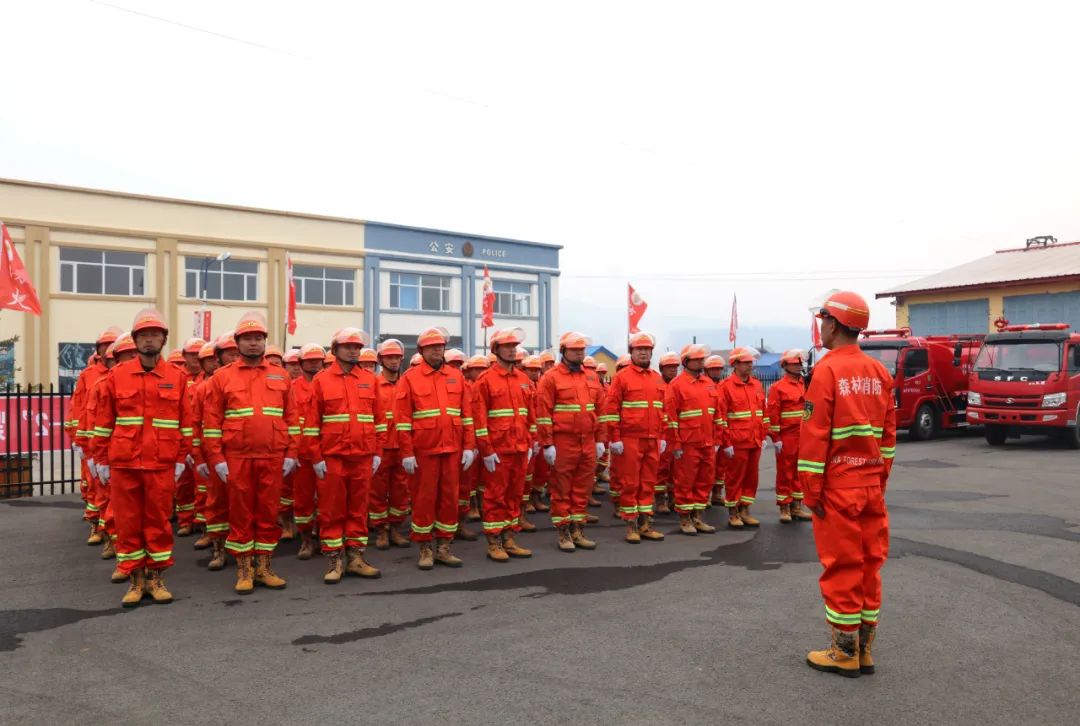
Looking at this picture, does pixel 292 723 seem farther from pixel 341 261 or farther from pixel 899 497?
pixel 341 261

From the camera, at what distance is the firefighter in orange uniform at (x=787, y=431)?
364 inches

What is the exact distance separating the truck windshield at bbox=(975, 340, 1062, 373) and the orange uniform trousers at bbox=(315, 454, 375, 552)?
52.8 feet

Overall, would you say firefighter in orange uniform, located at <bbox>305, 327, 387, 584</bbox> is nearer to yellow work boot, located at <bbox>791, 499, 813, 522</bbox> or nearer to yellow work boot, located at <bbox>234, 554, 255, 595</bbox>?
yellow work boot, located at <bbox>234, 554, 255, 595</bbox>

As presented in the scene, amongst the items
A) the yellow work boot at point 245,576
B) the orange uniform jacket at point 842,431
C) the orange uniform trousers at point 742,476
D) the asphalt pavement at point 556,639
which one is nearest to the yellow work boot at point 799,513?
the orange uniform trousers at point 742,476

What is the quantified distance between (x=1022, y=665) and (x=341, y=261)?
34629 millimetres

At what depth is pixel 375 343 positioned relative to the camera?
3703 cm

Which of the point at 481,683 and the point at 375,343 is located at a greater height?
the point at 375,343

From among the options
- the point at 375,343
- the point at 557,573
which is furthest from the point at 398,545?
the point at 375,343

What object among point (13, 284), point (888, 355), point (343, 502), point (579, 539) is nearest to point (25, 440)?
point (13, 284)

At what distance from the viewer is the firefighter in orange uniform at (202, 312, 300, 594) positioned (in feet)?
20.7

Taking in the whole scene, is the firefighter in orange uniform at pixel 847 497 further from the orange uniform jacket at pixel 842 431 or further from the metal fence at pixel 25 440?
the metal fence at pixel 25 440

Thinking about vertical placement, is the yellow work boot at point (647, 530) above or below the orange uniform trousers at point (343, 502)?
below

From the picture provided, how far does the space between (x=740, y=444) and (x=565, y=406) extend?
2526 millimetres

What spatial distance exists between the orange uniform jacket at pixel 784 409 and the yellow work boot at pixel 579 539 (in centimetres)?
287
